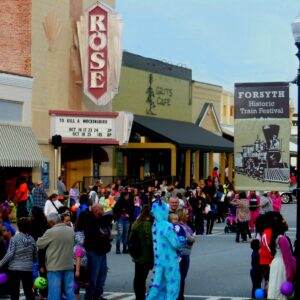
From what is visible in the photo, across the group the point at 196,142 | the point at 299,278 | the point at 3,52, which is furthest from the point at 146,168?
the point at 299,278

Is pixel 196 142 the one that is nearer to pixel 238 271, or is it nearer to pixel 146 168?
pixel 146 168

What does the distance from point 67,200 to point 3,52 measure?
6.72 m

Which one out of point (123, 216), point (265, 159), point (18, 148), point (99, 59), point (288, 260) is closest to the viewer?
point (288, 260)

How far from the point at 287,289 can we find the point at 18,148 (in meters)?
23.5

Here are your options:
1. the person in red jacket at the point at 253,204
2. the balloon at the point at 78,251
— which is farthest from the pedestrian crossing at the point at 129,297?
the person in red jacket at the point at 253,204

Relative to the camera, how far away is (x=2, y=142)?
35.8m

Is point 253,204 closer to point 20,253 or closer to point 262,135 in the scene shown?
point 262,135

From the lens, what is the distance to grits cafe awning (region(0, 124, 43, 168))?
3572cm

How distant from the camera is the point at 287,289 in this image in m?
14.1

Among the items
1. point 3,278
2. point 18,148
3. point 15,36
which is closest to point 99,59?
point 15,36

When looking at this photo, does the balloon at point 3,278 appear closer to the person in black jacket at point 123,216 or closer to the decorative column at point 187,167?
the person in black jacket at point 123,216

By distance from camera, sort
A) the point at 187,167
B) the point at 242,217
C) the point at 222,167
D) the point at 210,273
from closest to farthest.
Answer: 1. the point at 210,273
2. the point at 242,217
3. the point at 187,167
4. the point at 222,167

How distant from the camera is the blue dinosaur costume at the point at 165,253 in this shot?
15695 millimetres

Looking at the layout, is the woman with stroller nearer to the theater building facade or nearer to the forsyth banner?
the forsyth banner
